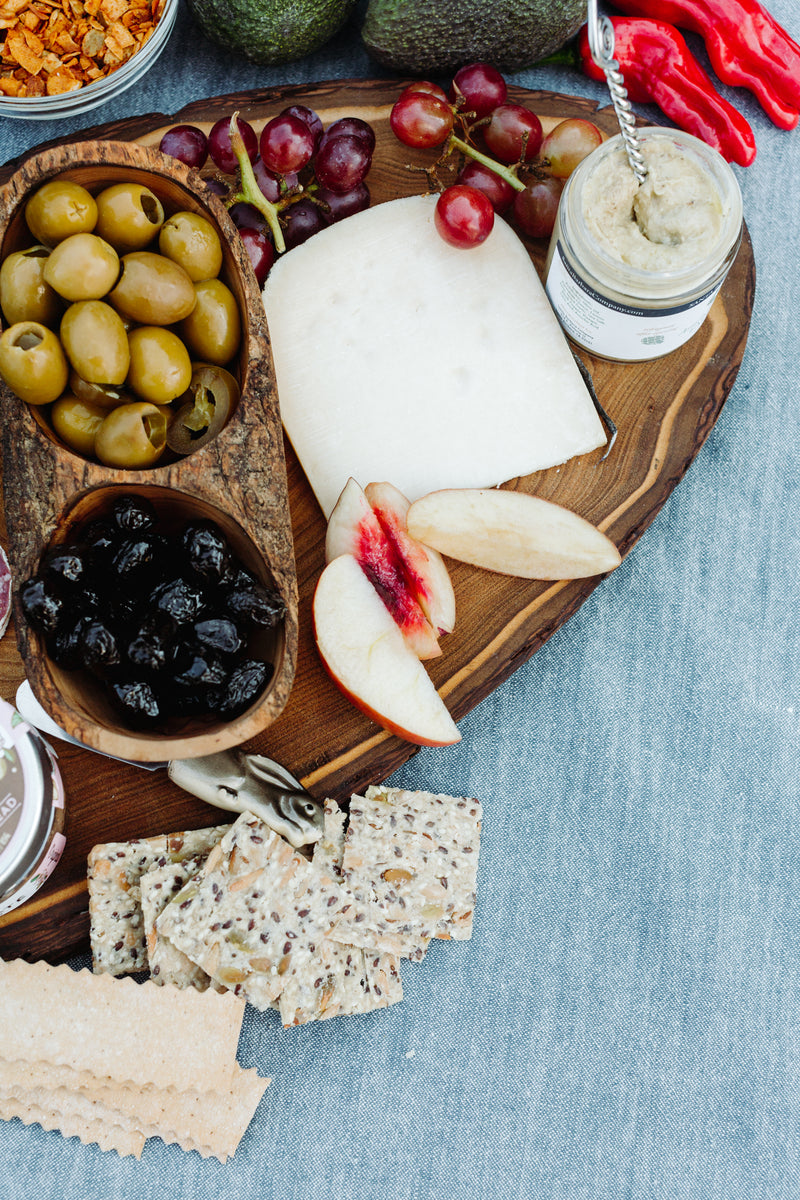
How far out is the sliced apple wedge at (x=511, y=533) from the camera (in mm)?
1315

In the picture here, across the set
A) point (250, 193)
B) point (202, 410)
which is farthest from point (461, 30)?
point (202, 410)

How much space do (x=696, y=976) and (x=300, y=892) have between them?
685mm

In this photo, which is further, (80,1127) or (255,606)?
(80,1127)

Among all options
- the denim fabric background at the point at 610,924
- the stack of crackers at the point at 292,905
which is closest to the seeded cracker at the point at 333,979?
the stack of crackers at the point at 292,905

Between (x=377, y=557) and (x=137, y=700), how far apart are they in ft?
1.35

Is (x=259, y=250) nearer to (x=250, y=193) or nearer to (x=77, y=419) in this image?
(x=250, y=193)

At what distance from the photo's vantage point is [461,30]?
136 cm

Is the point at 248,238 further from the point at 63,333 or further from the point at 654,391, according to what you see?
the point at 654,391

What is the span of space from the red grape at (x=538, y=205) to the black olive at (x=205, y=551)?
70 cm

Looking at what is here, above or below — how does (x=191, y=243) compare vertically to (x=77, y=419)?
above

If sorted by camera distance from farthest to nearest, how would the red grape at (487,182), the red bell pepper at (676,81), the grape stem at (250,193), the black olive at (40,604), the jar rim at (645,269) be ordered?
the red bell pepper at (676,81) < the red grape at (487,182) < the grape stem at (250,193) < the jar rim at (645,269) < the black olive at (40,604)

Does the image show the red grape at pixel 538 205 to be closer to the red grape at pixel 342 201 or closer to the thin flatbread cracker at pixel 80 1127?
the red grape at pixel 342 201

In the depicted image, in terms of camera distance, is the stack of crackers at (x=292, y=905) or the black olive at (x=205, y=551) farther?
the stack of crackers at (x=292, y=905)

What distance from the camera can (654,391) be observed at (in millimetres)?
1413
